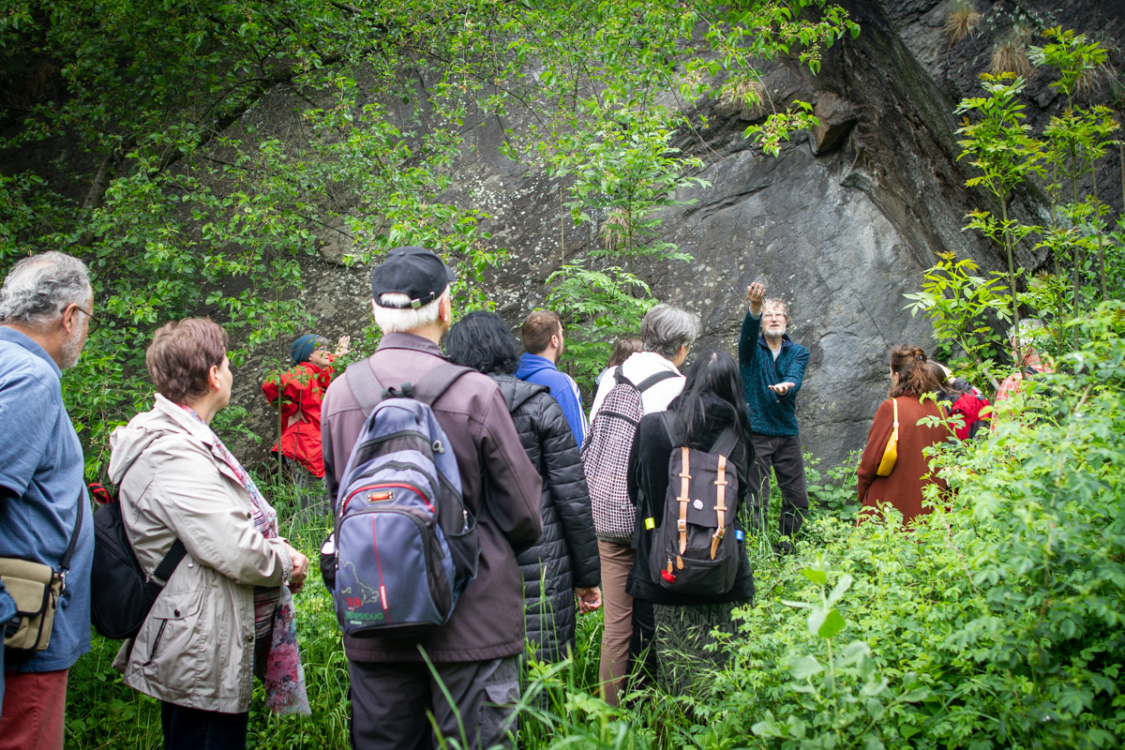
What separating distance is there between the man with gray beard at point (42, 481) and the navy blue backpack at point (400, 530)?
941mm

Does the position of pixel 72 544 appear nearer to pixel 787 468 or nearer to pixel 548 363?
pixel 548 363

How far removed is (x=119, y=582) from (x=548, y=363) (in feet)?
7.17

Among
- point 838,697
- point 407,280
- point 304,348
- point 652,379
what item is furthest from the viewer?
point 304,348

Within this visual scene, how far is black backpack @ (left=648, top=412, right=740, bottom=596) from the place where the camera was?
2562 mm

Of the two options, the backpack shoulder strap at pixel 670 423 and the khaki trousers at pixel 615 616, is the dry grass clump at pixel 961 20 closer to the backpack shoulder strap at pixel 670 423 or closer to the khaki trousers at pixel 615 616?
the backpack shoulder strap at pixel 670 423

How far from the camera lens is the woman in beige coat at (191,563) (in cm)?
219

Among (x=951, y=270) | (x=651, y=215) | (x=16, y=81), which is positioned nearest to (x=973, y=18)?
(x=651, y=215)

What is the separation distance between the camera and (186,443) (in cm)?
227

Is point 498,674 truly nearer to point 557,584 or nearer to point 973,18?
point 557,584

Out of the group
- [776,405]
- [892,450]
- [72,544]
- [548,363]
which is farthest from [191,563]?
[776,405]

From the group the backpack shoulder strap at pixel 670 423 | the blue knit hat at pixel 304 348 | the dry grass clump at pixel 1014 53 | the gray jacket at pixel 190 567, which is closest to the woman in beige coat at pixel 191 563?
the gray jacket at pixel 190 567

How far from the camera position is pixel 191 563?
7.36 feet

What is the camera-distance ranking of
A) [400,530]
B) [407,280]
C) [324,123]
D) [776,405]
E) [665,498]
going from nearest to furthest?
[400,530], [407,280], [665,498], [324,123], [776,405]

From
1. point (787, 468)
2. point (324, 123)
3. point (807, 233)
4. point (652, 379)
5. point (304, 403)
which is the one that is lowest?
point (787, 468)
